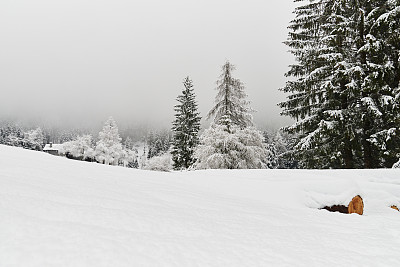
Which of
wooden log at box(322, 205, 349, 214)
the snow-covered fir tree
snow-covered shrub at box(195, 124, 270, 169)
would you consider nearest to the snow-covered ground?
wooden log at box(322, 205, 349, 214)

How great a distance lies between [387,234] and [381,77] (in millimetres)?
10656

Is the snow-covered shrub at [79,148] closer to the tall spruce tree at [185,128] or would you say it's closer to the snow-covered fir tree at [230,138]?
the tall spruce tree at [185,128]

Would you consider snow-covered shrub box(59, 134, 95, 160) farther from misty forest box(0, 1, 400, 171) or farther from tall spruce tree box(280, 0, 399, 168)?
tall spruce tree box(280, 0, 399, 168)

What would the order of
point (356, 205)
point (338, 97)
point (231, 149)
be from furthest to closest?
point (231, 149), point (338, 97), point (356, 205)

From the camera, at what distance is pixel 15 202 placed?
1.58m

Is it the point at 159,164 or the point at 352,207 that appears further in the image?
the point at 159,164

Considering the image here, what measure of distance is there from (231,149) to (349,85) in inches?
290

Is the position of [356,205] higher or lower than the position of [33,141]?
lower

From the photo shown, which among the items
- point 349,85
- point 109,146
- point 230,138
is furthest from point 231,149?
point 109,146

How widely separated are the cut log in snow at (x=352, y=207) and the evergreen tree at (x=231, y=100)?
502 inches

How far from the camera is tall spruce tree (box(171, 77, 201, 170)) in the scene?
21.7 metres

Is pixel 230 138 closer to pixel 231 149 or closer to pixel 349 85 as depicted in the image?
pixel 231 149

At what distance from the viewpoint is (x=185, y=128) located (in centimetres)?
2223

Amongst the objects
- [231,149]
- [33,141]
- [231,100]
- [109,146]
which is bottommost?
[231,149]
